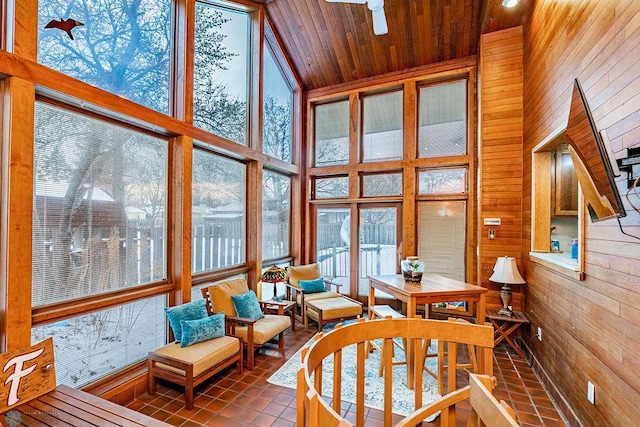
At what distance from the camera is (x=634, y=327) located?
5.61 ft

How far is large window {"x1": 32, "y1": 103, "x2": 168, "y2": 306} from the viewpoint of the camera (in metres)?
2.31

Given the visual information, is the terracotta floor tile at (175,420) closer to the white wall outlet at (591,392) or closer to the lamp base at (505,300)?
the white wall outlet at (591,392)

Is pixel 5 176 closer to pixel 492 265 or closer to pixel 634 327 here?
pixel 634 327

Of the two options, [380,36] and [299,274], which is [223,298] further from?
[380,36]

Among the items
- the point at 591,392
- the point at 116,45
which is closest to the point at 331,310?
the point at 591,392

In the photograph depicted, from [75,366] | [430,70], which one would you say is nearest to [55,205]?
[75,366]

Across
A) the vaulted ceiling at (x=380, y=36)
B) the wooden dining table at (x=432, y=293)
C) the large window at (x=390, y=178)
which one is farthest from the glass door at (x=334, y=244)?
the vaulted ceiling at (x=380, y=36)

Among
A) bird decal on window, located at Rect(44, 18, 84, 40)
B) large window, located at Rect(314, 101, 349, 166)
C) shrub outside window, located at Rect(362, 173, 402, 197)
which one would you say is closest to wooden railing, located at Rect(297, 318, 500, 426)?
bird decal on window, located at Rect(44, 18, 84, 40)

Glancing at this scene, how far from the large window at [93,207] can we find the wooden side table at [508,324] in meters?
3.88

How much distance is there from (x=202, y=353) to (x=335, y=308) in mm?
1907

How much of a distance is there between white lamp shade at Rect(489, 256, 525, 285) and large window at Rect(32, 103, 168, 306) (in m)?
3.92

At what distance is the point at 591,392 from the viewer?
2.12m

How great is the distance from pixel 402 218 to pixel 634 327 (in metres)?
3.51

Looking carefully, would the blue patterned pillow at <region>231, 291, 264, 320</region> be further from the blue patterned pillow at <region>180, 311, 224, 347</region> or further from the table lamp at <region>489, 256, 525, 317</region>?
the table lamp at <region>489, 256, 525, 317</region>
